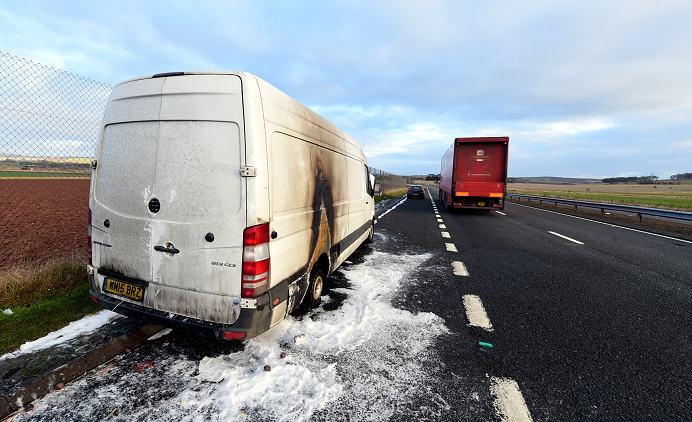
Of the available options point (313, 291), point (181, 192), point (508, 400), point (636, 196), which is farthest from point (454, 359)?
point (636, 196)

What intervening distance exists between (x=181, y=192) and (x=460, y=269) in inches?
188

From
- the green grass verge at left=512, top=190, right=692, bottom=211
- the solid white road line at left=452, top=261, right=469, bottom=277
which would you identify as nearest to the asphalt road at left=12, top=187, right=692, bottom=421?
the solid white road line at left=452, top=261, right=469, bottom=277

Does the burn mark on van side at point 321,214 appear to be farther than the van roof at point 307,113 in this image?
Yes

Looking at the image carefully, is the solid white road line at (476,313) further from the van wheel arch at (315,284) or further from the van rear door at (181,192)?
the van rear door at (181,192)

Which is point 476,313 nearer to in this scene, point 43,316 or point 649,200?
point 43,316

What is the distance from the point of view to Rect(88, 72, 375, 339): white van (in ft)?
7.72

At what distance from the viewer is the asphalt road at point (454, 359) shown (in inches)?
81.0

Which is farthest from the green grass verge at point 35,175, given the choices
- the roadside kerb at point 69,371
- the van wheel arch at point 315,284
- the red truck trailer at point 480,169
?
the red truck trailer at point 480,169

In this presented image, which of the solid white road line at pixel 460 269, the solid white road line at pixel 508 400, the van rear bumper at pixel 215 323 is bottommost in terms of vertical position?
the solid white road line at pixel 508 400

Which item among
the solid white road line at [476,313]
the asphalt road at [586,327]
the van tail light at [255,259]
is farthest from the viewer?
the solid white road line at [476,313]

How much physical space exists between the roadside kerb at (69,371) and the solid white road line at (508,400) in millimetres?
3129

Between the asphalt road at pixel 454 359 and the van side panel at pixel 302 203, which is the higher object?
the van side panel at pixel 302 203

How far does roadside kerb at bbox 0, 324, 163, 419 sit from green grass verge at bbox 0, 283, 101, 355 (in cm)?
68

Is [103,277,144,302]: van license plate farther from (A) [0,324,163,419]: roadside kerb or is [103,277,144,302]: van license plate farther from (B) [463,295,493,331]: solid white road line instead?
(B) [463,295,493,331]: solid white road line
